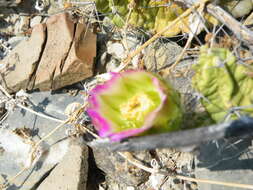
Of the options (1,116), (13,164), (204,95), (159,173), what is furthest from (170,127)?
(1,116)

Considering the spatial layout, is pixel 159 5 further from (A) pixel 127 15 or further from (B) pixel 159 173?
(B) pixel 159 173

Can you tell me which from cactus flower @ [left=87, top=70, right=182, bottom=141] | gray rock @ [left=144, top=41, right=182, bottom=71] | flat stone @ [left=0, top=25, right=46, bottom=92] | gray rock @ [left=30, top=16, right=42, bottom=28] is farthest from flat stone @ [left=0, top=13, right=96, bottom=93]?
cactus flower @ [left=87, top=70, right=182, bottom=141]

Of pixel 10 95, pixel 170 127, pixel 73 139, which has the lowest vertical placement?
pixel 73 139

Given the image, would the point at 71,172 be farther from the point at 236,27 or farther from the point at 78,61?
the point at 236,27

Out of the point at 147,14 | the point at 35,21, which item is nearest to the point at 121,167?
the point at 147,14

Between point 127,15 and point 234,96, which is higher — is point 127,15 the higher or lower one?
the higher one

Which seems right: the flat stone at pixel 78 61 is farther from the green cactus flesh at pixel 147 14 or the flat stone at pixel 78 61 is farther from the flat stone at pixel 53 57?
the green cactus flesh at pixel 147 14
